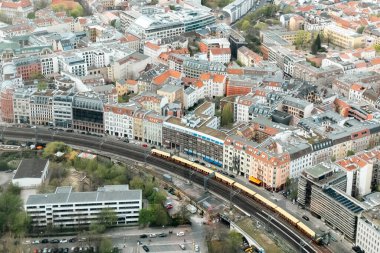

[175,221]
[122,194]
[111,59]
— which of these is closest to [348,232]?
[175,221]

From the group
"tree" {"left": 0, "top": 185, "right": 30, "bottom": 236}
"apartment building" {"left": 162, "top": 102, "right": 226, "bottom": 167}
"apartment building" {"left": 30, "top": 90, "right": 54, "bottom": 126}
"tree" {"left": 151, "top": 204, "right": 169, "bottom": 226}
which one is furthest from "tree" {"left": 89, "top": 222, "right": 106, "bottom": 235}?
"apartment building" {"left": 30, "top": 90, "right": 54, "bottom": 126}

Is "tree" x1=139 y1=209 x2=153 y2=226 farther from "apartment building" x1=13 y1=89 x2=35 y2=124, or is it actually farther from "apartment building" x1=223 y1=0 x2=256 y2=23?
"apartment building" x1=223 y1=0 x2=256 y2=23

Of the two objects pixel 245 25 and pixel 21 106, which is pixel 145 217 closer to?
pixel 21 106

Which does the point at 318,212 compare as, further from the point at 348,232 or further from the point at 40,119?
the point at 40,119

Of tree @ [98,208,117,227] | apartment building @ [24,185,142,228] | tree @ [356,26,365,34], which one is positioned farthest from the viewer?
tree @ [356,26,365,34]

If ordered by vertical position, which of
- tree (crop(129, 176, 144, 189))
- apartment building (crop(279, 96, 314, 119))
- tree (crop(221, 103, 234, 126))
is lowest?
tree (crop(129, 176, 144, 189))

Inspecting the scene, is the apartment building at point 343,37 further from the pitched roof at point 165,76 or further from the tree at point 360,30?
the pitched roof at point 165,76
